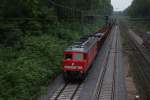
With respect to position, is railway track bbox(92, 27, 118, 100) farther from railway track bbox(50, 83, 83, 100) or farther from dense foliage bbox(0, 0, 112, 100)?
dense foliage bbox(0, 0, 112, 100)

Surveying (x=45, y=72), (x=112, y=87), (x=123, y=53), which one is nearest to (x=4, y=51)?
(x=45, y=72)

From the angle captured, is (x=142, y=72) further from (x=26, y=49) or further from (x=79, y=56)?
(x=26, y=49)

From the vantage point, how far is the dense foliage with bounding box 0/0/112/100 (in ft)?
74.6

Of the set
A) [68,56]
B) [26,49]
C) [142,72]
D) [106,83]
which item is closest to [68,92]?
[68,56]

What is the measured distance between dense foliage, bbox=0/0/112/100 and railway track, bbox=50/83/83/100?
1.32m

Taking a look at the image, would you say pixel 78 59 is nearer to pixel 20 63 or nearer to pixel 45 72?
pixel 45 72

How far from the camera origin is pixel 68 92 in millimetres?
24875

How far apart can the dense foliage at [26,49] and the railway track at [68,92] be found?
1317mm

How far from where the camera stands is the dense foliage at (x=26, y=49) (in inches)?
895

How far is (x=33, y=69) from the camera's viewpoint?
26.5m

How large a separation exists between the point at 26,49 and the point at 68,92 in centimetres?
756

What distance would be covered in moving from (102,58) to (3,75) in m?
20.8

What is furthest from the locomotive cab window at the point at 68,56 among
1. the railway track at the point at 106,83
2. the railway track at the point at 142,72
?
the railway track at the point at 142,72

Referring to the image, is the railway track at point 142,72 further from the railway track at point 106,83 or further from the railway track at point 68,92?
the railway track at point 68,92
